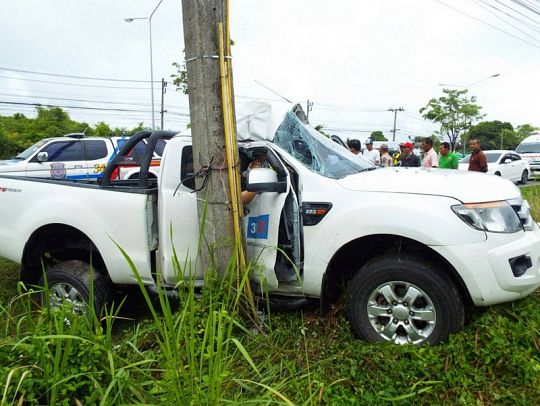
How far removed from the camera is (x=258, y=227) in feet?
10.8

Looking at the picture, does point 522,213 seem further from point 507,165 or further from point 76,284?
point 507,165

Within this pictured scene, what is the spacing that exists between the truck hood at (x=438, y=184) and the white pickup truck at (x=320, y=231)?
0.01 m

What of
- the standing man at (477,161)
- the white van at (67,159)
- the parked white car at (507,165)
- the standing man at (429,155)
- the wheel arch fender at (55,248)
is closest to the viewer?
the wheel arch fender at (55,248)

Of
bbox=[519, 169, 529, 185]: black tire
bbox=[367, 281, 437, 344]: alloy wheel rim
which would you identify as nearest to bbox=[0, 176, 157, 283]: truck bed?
bbox=[367, 281, 437, 344]: alloy wheel rim

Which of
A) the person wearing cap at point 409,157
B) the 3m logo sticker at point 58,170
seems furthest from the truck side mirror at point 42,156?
the person wearing cap at point 409,157

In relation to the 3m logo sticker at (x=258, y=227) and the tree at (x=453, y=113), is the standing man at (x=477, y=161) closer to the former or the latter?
the 3m logo sticker at (x=258, y=227)

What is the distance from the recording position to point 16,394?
183cm

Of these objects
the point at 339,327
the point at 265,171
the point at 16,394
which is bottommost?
the point at 339,327

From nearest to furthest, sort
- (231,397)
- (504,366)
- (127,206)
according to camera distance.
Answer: (231,397) → (504,366) → (127,206)

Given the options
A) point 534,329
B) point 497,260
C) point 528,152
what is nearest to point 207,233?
point 497,260

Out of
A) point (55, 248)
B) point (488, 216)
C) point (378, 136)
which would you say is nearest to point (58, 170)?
point (55, 248)

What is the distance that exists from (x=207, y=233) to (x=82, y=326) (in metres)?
1.17

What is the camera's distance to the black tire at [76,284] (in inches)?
143

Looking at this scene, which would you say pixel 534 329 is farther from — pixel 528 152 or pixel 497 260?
pixel 528 152
